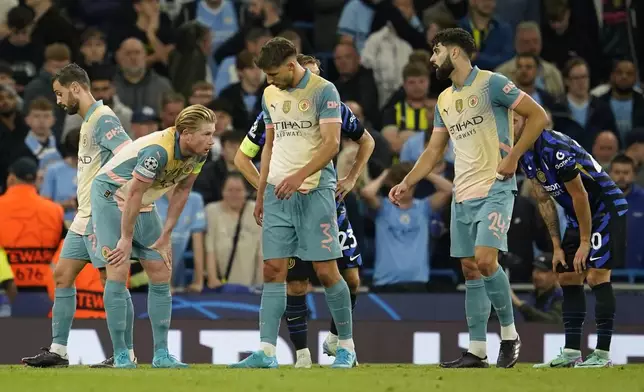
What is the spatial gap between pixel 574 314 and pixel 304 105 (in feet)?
9.92

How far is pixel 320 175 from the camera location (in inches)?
431

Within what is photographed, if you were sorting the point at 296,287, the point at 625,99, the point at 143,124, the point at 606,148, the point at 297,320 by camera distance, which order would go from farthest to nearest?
the point at 625,99
the point at 606,148
the point at 143,124
the point at 296,287
the point at 297,320

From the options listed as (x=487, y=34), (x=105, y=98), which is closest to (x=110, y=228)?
(x=105, y=98)

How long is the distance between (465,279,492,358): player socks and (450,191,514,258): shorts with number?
30 cm

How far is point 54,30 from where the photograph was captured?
63.3ft

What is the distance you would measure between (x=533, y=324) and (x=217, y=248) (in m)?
3.66

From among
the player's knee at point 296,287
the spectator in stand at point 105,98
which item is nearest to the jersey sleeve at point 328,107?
the player's knee at point 296,287

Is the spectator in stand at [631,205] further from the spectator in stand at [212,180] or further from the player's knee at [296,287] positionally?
the player's knee at [296,287]

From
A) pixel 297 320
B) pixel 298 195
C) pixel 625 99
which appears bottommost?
pixel 297 320

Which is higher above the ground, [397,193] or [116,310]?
[397,193]

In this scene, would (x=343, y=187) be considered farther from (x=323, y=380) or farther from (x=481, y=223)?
(x=323, y=380)

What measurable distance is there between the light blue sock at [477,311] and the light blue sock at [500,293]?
7.0 inches

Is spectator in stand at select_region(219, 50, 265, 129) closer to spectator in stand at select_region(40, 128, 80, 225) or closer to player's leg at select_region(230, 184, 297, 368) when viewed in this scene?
spectator in stand at select_region(40, 128, 80, 225)

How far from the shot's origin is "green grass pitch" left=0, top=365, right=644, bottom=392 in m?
9.05
